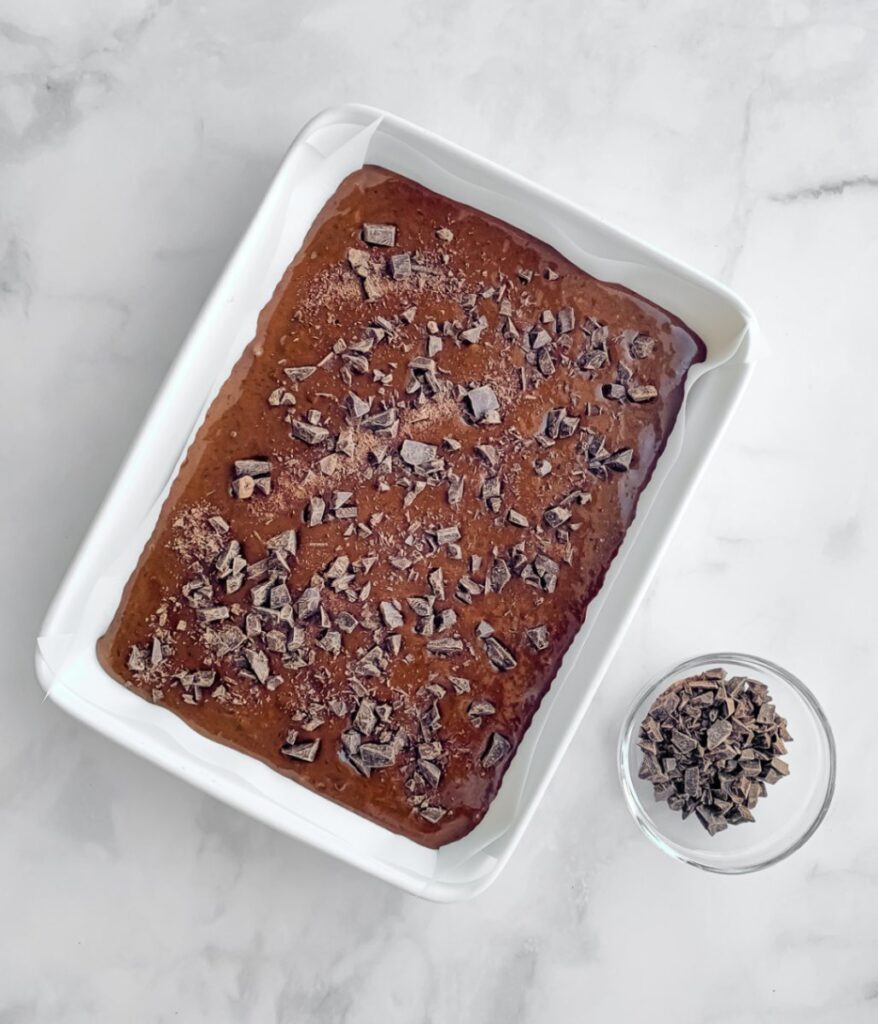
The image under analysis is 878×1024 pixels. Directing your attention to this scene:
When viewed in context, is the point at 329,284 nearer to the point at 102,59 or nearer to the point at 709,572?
the point at 102,59

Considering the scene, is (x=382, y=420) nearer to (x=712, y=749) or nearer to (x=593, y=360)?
(x=593, y=360)

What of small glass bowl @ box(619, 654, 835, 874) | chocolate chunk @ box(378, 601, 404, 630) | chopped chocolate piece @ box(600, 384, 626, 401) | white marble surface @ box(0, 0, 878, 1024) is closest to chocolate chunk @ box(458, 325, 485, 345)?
chopped chocolate piece @ box(600, 384, 626, 401)

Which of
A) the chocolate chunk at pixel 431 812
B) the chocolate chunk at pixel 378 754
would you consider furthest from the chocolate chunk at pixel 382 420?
the chocolate chunk at pixel 431 812

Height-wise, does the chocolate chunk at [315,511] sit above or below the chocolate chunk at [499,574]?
below

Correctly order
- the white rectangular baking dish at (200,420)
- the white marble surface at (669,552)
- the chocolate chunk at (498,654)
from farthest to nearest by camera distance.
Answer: the white marble surface at (669,552) → the chocolate chunk at (498,654) → the white rectangular baking dish at (200,420)

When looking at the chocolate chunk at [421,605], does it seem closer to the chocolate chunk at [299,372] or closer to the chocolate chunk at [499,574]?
the chocolate chunk at [499,574]

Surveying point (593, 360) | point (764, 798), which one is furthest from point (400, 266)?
point (764, 798)
